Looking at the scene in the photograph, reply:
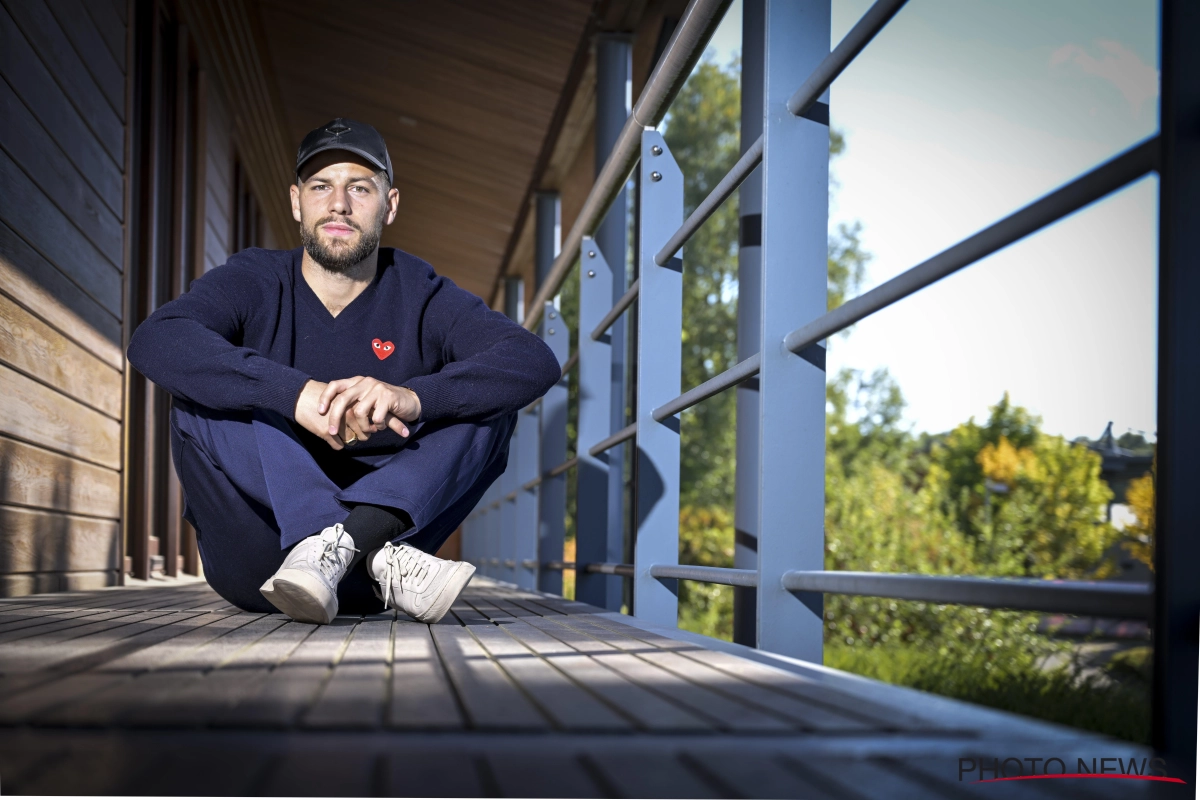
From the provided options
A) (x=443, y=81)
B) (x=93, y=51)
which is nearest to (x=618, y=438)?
(x=93, y=51)

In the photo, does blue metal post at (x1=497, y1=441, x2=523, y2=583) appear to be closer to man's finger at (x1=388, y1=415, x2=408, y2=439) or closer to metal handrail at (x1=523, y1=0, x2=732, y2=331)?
metal handrail at (x1=523, y1=0, x2=732, y2=331)

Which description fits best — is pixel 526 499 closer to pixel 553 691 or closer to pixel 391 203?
pixel 391 203

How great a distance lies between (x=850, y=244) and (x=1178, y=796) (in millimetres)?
18160

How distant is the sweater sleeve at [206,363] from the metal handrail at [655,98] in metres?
0.67

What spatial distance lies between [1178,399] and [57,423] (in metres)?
2.34

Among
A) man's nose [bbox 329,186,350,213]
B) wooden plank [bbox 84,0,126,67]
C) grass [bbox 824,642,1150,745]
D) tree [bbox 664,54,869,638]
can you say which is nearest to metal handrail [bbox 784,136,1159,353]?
man's nose [bbox 329,186,350,213]

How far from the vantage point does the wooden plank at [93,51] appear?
240cm

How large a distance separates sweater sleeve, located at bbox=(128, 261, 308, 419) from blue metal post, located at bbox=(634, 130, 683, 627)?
556 millimetres

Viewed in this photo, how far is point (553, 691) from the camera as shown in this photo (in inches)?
30.7

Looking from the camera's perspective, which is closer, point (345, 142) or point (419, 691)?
point (419, 691)

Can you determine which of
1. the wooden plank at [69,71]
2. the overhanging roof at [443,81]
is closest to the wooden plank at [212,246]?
the overhanging roof at [443,81]

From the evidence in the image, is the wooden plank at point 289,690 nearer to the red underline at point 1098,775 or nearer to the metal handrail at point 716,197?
the red underline at point 1098,775

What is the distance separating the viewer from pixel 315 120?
6.72 metres

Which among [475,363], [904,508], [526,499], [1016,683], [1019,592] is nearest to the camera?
[1019,592]
